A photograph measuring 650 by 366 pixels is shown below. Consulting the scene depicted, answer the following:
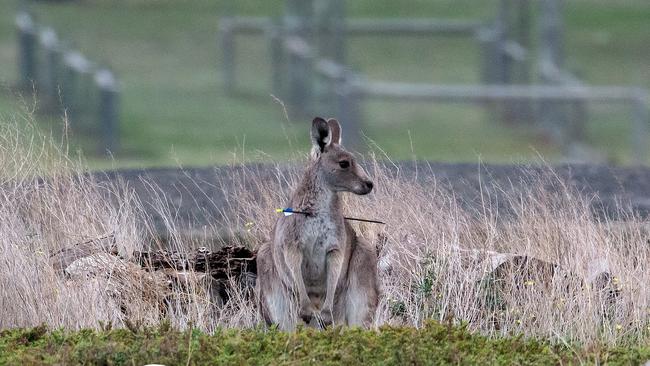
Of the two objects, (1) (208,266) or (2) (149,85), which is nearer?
(1) (208,266)

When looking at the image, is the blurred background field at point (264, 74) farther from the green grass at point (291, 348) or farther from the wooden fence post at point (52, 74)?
the green grass at point (291, 348)

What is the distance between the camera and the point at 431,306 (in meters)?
9.99

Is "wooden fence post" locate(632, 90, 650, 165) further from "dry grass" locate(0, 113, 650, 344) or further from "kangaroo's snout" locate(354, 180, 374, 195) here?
"kangaroo's snout" locate(354, 180, 374, 195)

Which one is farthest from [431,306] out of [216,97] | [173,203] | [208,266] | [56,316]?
[216,97]

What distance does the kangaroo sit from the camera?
9.51m

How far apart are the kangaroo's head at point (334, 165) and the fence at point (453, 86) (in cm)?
1027

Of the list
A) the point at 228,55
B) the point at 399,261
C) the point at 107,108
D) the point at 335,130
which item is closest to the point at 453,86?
the point at 228,55

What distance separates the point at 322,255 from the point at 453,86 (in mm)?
19305

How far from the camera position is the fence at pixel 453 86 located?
21281 mm

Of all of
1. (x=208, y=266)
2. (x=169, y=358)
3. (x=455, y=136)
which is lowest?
(x=169, y=358)

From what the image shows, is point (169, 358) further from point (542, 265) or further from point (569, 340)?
point (542, 265)

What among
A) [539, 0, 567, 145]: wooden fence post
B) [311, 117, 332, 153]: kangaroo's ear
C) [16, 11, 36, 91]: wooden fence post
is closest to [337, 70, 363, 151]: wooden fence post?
[539, 0, 567, 145]: wooden fence post

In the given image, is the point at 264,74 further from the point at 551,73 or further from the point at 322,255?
the point at 322,255

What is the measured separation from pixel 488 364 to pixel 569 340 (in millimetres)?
1518
